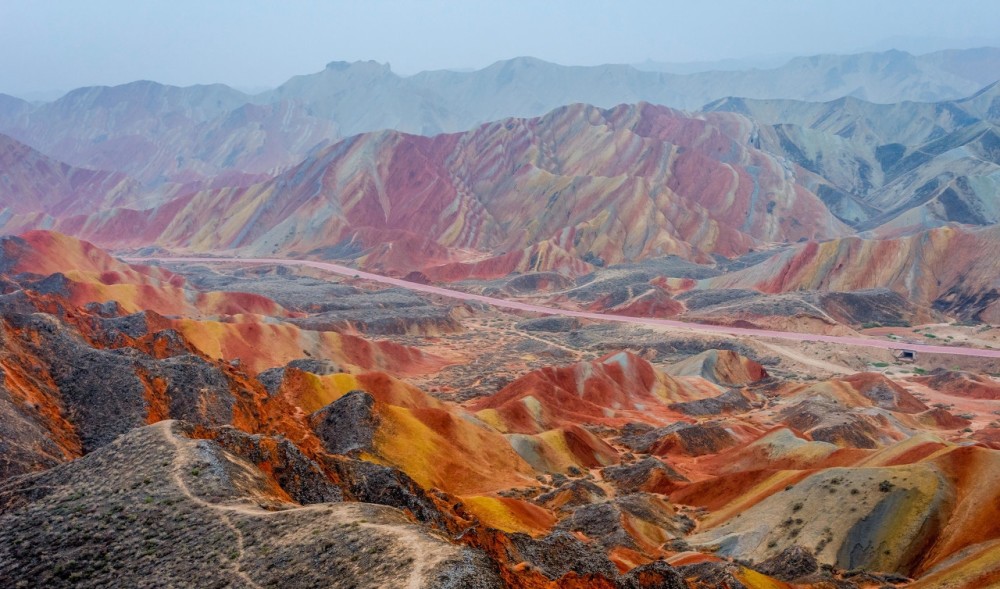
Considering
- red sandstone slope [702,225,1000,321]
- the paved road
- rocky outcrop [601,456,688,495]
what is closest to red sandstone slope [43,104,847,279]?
the paved road

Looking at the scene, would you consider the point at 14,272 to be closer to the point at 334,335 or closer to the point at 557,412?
the point at 334,335

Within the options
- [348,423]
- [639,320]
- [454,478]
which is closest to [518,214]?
[639,320]

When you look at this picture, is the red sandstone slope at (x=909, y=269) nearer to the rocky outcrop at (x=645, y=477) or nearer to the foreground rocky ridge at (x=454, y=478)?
the foreground rocky ridge at (x=454, y=478)

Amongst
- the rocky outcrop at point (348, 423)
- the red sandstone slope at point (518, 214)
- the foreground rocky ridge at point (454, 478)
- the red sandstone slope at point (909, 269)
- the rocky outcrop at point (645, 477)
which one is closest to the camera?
the foreground rocky ridge at point (454, 478)

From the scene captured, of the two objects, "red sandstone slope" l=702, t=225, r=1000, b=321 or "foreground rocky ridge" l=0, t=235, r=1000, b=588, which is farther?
"red sandstone slope" l=702, t=225, r=1000, b=321

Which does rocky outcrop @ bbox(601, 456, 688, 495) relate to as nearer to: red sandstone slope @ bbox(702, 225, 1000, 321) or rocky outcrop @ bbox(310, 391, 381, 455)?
rocky outcrop @ bbox(310, 391, 381, 455)

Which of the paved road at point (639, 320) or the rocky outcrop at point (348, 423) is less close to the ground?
the rocky outcrop at point (348, 423)

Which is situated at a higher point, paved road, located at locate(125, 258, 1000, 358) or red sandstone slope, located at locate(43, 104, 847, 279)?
red sandstone slope, located at locate(43, 104, 847, 279)

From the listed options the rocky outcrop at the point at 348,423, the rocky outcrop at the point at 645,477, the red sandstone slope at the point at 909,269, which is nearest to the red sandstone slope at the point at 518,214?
the red sandstone slope at the point at 909,269
